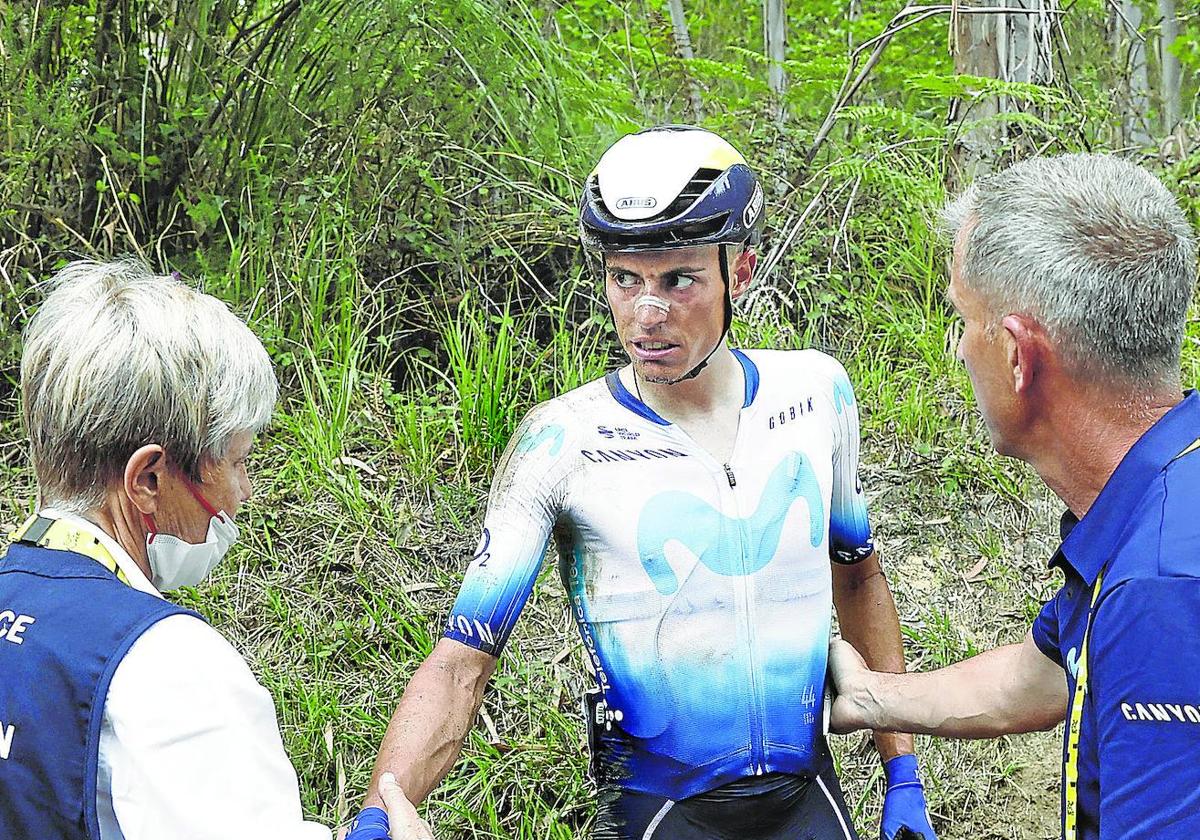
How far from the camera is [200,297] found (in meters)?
2.03

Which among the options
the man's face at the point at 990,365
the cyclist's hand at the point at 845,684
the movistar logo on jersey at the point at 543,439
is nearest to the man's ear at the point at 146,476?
the movistar logo on jersey at the point at 543,439

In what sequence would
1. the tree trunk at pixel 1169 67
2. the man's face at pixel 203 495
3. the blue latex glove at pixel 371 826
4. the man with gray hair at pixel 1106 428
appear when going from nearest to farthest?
the man with gray hair at pixel 1106 428 → the man's face at pixel 203 495 → the blue latex glove at pixel 371 826 → the tree trunk at pixel 1169 67

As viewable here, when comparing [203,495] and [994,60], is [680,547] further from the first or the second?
[994,60]

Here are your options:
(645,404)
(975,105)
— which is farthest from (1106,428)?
(975,105)

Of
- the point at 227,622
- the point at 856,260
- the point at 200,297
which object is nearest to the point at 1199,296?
the point at 856,260

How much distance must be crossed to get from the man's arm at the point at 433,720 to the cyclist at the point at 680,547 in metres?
0.02

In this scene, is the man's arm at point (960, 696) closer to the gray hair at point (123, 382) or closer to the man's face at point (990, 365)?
the man's face at point (990, 365)

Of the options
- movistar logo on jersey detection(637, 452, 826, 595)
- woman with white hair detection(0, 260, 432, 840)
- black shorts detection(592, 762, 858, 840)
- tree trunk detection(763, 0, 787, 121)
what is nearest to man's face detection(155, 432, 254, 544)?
woman with white hair detection(0, 260, 432, 840)

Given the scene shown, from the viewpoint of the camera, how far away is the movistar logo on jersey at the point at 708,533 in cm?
277

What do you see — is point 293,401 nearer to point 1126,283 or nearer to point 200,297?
point 200,297

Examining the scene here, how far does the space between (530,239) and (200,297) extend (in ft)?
12.4

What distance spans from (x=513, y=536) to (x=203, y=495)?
0.84 meters

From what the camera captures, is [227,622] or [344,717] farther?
[227,622]

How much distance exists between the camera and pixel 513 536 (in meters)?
2.70
